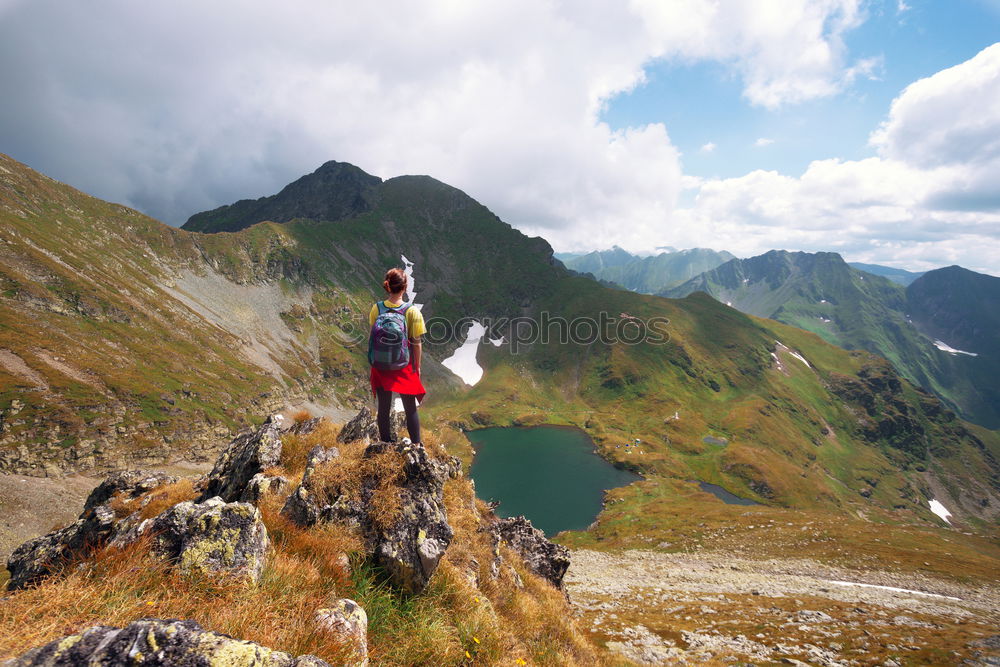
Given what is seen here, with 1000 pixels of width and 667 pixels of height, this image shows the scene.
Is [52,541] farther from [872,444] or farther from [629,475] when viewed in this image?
[872,444]

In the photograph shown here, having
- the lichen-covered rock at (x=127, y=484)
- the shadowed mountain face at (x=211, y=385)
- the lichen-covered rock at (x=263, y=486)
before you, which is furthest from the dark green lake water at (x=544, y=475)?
the lichen-covered rock at (x=263, y=486)

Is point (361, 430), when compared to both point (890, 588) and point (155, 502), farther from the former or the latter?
point (890, 588)

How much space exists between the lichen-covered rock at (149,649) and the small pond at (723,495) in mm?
139804

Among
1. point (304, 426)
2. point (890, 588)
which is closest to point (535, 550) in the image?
point (304, 426)

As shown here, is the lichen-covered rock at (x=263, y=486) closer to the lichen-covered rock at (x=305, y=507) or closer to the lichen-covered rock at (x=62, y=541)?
the lichen-covered rock at (x=305, y=507)

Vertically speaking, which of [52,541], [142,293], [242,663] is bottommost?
[52,541]

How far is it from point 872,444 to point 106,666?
282659mm

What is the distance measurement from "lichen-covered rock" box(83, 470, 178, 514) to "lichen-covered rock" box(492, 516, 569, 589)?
45.3ft

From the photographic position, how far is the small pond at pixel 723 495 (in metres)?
119

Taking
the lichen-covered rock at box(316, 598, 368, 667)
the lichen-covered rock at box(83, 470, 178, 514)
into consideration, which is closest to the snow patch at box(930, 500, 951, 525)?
the lichen-covered rock at box(316, 598, 368, 667)

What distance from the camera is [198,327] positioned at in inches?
5246

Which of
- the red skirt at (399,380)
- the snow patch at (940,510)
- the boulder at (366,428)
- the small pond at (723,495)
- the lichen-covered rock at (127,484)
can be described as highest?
the red skirt at (399,380)

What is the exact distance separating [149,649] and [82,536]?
32.1 feet

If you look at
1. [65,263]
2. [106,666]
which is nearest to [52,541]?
[106,666]
